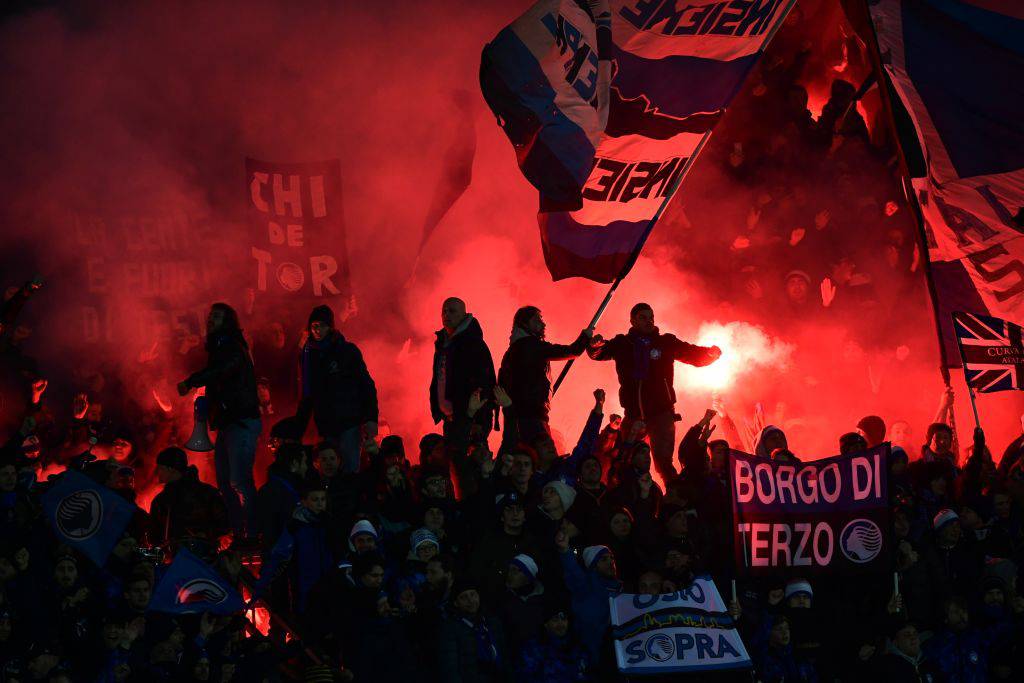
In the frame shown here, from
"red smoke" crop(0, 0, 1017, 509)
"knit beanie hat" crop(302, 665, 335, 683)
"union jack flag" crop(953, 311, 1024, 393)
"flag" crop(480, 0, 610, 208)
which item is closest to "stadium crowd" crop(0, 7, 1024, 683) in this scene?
"knit beanie hat" crop(302, 665, 335, 683)

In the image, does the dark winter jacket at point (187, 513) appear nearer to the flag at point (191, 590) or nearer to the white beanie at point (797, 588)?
the flag at point (191, 590)

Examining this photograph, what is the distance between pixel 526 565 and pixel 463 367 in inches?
53.0

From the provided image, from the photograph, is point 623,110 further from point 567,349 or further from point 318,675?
point 318,675

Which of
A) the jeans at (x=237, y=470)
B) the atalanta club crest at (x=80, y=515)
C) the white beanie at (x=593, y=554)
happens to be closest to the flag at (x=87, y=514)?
the atalanta club crest at (x=80, y=515)

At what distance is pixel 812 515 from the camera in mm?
7582

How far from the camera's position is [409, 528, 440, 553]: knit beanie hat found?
6.93 meters

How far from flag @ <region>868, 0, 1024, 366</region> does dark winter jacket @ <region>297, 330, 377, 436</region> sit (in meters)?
3.91

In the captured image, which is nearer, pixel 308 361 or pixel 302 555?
pixel 302 555

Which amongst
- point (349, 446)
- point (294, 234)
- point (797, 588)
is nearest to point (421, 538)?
point (349, 446)

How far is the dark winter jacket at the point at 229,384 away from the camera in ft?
25.0

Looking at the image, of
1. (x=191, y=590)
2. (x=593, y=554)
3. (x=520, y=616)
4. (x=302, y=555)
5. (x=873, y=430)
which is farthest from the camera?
(x=873, y=430)

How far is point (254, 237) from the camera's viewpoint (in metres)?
10.4

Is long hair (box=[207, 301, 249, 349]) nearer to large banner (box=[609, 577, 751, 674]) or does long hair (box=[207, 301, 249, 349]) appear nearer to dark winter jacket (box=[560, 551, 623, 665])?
dark winter jacket (box=[560, 551, 623, 665])

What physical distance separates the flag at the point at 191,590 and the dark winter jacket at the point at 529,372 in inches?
86.3
